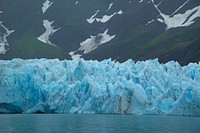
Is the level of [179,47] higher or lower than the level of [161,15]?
lower

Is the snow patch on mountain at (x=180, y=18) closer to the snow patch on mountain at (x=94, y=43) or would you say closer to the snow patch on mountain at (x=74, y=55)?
the snow patch on mountain at (x=94, y=43)

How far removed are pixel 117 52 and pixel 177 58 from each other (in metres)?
45.7

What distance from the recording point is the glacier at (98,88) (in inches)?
1902

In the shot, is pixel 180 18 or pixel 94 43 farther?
pixel 94 43

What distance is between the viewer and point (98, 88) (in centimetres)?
5044

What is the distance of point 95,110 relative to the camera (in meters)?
49.5

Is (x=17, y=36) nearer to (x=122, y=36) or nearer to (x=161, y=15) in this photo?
(x=122, y=36)

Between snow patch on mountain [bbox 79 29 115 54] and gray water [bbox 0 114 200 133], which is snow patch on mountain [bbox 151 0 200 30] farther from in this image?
gray water [bbox 0 114 200 133]

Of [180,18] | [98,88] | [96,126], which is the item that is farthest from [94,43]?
[96,126]

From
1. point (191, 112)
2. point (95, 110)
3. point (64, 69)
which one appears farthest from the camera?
point (64, 69)

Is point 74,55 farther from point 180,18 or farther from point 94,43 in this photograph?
point 180,18

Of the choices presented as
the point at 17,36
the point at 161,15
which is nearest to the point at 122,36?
the point at 161,15

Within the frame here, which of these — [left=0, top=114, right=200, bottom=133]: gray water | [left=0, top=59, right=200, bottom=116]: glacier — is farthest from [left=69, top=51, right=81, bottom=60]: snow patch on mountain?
[left=0, top=114, right=200, bottom=133]: gray water

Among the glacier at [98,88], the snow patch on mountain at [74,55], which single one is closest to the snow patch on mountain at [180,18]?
the snow patch on mountain at [74,55]
